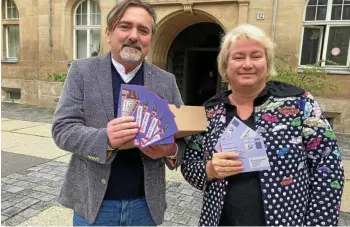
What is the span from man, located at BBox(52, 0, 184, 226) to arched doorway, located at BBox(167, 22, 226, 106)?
987 cm

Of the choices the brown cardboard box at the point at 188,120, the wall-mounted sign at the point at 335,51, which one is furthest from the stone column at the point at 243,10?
the brown cardboard box at the point at 188,120

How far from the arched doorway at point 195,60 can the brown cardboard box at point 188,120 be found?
9.88 metres

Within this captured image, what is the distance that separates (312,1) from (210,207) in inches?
340

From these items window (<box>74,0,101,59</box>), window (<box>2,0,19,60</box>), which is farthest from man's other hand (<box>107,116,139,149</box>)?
window (<box>2,0,19,60</box>)

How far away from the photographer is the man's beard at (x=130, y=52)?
5.19 ft

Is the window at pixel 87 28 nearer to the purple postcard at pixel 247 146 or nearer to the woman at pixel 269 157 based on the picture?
the woman at pixel 269 157

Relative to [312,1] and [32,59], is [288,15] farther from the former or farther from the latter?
[32,59]

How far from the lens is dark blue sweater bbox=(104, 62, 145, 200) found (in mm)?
1648

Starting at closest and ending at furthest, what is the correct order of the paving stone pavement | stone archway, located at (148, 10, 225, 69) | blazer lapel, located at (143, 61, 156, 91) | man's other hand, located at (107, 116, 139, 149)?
1. man's other hand, located at (107, 116, 139, 149)
2. blazer lapel, located at (143, 61, 156, 91)
3. the paving stone pavement
4. stone archway, located at (148, 10, 225, 69)

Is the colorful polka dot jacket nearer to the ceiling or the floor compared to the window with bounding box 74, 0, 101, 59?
nearer to the floor

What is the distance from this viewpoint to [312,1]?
853 cm

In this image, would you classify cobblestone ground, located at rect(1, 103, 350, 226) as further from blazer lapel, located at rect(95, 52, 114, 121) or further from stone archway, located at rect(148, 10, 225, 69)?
stone archway, located at rect(148, 10, 225, 69)

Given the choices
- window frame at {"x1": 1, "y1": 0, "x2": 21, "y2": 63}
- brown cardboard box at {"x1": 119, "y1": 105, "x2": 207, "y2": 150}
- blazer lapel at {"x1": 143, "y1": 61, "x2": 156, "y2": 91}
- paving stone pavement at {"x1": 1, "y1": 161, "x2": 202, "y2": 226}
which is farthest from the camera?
window frame at {"x1": 1, "y1": 0, "x2": 21, "y2": 63}

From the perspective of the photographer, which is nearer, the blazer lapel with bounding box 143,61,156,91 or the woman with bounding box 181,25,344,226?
the woman with bounding box 181,25,344,226
